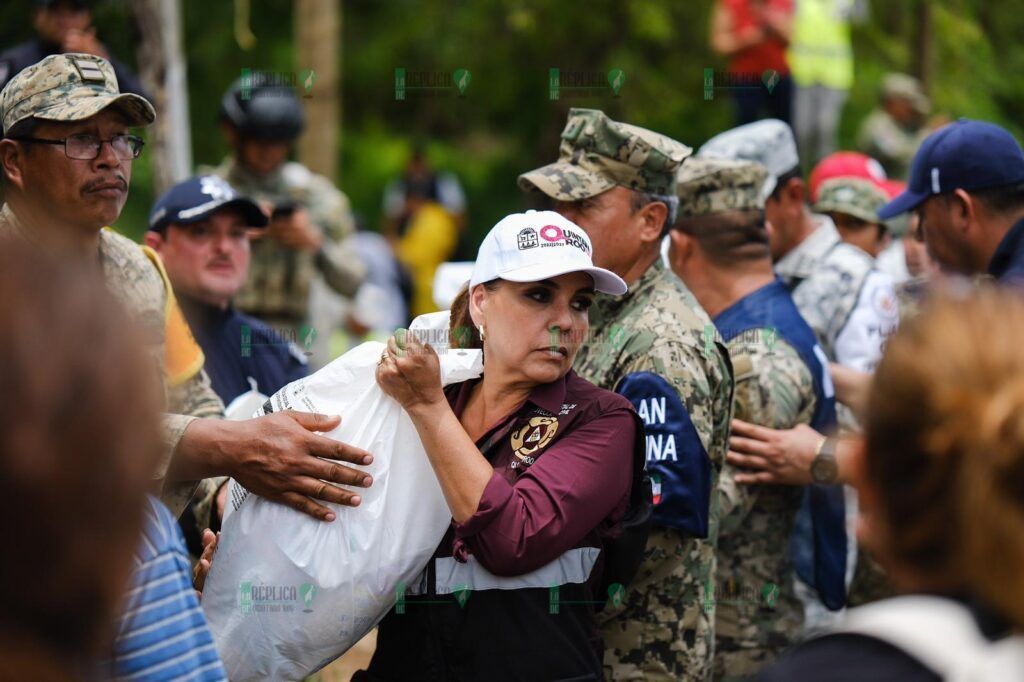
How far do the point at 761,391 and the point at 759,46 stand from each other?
5473 mm

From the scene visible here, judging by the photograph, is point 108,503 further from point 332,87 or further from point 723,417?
point 332,87

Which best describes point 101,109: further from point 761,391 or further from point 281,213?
point 281,213

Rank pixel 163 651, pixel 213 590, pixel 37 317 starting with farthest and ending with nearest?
pixel 213 590 < pixel 163 651 < pixel 37 317

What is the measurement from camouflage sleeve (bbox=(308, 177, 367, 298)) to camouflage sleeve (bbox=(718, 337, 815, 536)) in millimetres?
3550

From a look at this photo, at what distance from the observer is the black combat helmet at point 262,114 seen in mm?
7145

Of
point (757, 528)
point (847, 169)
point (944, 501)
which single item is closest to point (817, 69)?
point (847, 169)

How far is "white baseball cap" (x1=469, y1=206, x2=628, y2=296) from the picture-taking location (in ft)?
11.4

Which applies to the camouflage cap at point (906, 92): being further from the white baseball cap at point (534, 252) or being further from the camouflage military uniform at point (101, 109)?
the camouflage military uniform at point (101, 109)

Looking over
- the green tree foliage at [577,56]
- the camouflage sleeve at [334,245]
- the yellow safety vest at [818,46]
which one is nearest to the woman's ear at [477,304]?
the camouflage sleeve at [334,245]

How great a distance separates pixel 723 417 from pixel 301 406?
1.47 metres

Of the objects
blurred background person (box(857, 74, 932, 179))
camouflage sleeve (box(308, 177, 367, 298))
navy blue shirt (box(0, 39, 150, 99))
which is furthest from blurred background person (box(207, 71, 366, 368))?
blurred background person (box(857, 74, 932, 179))

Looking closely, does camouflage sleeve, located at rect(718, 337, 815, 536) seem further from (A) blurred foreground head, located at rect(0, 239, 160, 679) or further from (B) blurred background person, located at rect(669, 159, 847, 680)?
(A) blurred foreground head, located at rect(0, 239, 160, 679)

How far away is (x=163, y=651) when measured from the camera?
80.7 inches

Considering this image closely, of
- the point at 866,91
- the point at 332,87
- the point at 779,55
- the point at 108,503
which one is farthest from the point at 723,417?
the point at 866,91
